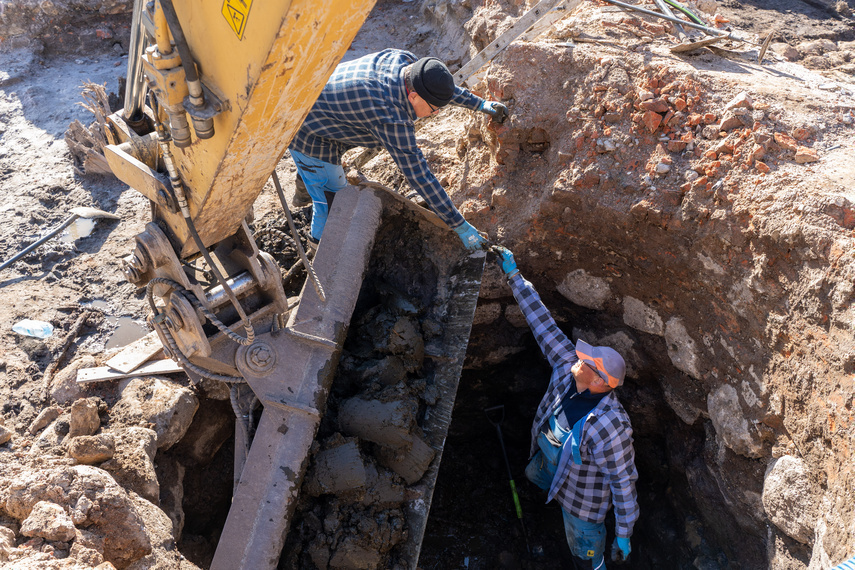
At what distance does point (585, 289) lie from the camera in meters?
4.19

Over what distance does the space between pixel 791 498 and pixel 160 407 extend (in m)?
3.63

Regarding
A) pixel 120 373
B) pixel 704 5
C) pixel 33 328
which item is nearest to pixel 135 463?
pixel 120 373

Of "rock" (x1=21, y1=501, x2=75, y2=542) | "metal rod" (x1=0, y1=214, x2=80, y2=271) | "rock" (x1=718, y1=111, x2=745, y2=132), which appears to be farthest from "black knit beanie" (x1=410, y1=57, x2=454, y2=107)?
"metal rod" (x1=0, y1=214, x2=80, y2=271)

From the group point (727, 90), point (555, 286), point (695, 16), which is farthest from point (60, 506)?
point (695, 16)

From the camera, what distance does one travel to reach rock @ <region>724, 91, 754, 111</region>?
347 centimetres

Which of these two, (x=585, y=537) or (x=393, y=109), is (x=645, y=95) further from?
(x=585, y=537)

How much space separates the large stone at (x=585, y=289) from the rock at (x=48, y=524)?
338 centimetres

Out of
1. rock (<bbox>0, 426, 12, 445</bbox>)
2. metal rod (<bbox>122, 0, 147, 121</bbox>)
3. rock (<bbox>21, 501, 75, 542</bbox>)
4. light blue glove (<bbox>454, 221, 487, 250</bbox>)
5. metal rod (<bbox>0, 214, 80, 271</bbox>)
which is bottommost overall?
metal rod (<bbox>0, 214, 80, 271</bbox>)

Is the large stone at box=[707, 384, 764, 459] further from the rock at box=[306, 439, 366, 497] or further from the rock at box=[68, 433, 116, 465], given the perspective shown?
the rock at box=[68, 433, 116, 465]

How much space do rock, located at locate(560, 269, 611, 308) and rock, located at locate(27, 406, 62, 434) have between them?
3529 mm

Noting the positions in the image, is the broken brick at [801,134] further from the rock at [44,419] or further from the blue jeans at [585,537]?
the rock at [44,419]

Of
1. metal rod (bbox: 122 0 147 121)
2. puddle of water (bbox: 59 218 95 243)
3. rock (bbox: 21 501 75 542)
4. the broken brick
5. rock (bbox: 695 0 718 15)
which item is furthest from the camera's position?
puddle of water (bbox: 59 218 95 243)

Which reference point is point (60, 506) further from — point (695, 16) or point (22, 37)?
point (22, 37)

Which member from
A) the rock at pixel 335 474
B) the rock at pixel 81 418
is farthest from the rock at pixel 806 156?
the rock at pixel 81 418
